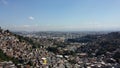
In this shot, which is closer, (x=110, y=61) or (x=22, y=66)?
(x=22, y=66)

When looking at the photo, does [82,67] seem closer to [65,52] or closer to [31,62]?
[31,62]

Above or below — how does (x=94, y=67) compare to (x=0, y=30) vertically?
below

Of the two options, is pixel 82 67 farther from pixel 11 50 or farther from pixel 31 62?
pixel 11 50

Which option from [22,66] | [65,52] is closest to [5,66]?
[22,66]

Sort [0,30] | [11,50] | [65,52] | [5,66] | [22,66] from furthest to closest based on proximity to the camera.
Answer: [0,30] < [65,52] < [11,50] < [22,66] < [5,66]

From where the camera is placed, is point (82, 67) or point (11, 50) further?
point (11, 50)

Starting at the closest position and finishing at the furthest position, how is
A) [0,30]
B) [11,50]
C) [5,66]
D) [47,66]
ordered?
[5,66]
[47,66]
[11,50]
[0,30]

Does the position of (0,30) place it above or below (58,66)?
above

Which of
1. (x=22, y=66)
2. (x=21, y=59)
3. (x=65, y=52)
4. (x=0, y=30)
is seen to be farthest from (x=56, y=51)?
(x=22, y=66)

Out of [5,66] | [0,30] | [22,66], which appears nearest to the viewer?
[5,66]
